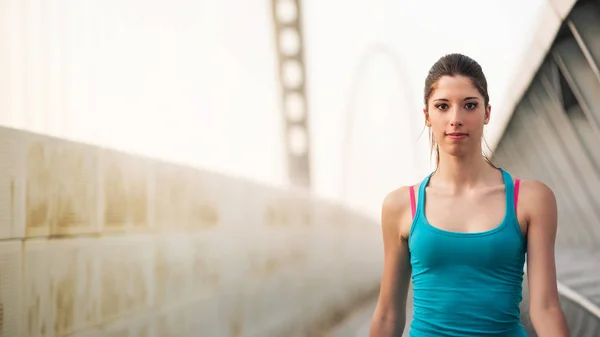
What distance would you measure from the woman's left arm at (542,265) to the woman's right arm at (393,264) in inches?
9.6

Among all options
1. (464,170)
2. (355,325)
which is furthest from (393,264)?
(355,325)

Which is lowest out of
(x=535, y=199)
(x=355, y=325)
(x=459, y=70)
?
(x=355, y=325)

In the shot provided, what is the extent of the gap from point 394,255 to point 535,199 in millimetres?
309

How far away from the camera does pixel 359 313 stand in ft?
24.1

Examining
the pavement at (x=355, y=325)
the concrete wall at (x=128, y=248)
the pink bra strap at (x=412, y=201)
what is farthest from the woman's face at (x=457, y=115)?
the pavement at (x=355, y=325)

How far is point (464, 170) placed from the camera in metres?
1.39

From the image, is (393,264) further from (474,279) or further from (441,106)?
(441,106)

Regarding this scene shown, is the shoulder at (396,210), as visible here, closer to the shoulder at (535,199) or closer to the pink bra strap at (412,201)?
the pink bra strap at (412,201)

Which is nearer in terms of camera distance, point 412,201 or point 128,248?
point 412,201

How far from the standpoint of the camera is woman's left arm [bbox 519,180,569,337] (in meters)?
1.25

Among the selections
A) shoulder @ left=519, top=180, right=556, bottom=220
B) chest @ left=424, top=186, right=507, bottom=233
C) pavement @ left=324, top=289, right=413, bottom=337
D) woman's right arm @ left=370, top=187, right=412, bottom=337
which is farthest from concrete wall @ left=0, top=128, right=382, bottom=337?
pavement @ left=324, top=289, right=413, bottom=337

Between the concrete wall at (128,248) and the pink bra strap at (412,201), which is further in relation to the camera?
the concrete wall at (128,248)

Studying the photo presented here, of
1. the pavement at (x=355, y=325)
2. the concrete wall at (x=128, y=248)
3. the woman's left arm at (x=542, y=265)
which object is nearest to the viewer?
the woman's left arm at (x=542, y=265)

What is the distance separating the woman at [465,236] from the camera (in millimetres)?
1267
